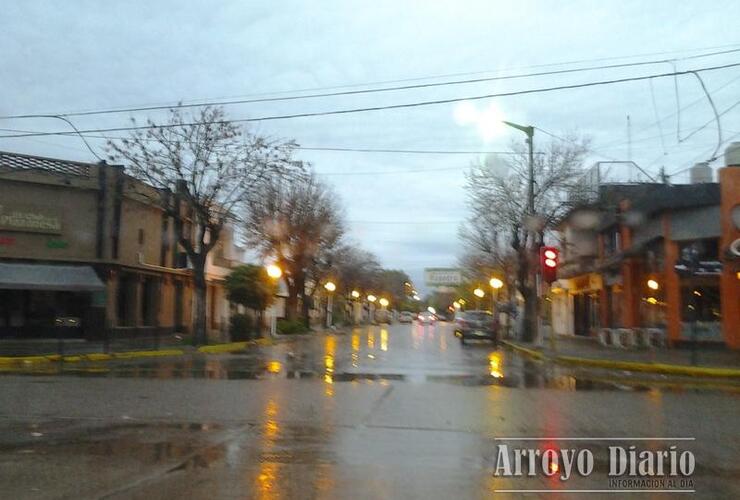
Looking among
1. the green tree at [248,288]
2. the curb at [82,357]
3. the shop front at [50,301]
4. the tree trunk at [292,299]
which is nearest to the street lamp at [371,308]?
the tree trunk at [292,299]

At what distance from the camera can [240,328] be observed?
36625mm

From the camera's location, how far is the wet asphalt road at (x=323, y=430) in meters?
8.07

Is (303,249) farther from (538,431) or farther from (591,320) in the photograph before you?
(538,431)

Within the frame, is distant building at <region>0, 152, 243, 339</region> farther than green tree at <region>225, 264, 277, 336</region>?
No

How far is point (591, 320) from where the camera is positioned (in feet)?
143

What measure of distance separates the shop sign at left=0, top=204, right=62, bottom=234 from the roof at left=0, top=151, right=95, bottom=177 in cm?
160

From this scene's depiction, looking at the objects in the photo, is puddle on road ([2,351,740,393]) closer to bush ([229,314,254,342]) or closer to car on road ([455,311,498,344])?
bush ([229,314,254,342])

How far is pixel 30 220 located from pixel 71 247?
199 cm

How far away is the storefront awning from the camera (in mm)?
30062

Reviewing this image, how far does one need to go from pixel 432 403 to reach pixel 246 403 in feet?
11.2

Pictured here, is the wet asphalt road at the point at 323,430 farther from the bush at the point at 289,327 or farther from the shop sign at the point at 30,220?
the bush at the point at 289,327

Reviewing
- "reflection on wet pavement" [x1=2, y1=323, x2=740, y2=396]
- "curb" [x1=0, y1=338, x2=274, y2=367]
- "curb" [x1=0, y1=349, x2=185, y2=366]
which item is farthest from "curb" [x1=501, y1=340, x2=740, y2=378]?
"curb" [x1=0, y1=349, x2=185, y2=366]

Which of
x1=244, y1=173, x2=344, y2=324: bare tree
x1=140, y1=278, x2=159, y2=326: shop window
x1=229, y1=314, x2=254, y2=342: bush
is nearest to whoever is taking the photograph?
x1=229, y1=314, x2=254, y2=342: bush

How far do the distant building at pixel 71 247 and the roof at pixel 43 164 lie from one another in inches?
1.4
